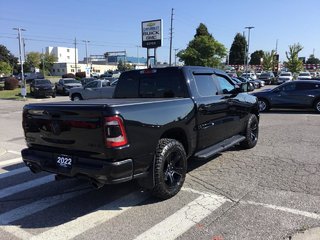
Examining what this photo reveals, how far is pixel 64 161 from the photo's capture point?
178 inches

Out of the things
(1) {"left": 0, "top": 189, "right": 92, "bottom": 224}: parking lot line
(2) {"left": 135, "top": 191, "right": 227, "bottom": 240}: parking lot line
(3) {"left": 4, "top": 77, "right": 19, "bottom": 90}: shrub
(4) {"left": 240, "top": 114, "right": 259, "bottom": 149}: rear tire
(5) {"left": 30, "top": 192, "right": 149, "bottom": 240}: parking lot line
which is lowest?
(3) {"left": 4, "top": 77, "right": 19, "bottom": 90}: shrub

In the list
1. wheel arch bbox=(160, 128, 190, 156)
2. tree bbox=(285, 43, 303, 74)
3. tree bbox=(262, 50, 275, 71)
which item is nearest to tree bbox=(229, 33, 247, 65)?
tree bbox=(262, 50, 275, 71)

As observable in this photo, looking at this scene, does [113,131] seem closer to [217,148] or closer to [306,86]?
[217,148]

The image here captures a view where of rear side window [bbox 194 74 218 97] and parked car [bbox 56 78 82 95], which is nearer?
rear side window [bbox 194 74 218 97]

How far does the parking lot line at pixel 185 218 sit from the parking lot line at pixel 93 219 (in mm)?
679

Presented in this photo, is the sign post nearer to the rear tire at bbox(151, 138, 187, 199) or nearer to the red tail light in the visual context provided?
the rear tire at bbox(151, 138, 187, 199)

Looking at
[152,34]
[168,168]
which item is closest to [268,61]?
[152,34]

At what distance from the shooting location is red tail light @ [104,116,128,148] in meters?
4.09

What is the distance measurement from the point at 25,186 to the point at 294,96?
1384 centimetres

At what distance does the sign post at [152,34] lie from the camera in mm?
35688

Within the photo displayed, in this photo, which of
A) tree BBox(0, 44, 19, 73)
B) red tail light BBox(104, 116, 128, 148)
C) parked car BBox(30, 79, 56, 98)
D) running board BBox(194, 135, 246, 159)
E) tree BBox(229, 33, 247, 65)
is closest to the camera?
red tail light BBox(104, 116, 128, 148)

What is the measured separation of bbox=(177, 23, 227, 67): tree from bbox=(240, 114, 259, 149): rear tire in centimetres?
4501

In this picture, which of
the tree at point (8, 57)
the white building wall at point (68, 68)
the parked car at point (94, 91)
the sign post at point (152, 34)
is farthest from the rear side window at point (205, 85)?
the white building wall at point (68, 68)

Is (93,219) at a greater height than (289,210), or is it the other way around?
(289,210)
